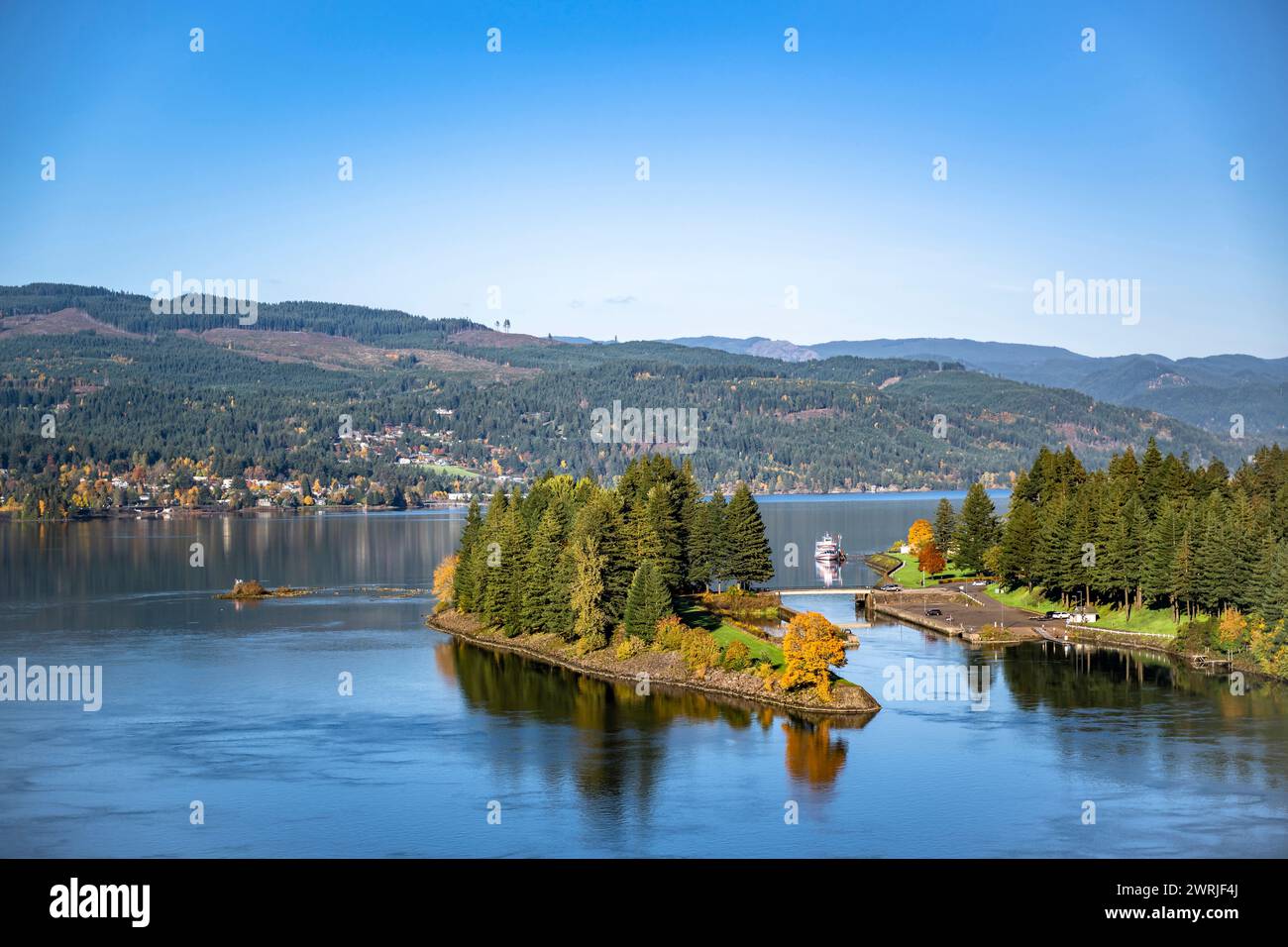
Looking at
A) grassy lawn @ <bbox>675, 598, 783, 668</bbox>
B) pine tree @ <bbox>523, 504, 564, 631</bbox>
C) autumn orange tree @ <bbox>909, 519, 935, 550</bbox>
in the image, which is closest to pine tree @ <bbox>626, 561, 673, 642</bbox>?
grassy lawn @ <bbox>675, 598, 783, 668</bbox>

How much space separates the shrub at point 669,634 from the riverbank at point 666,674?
54 cm

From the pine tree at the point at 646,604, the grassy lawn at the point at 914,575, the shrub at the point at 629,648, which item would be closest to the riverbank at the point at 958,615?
the grassy lawn at the point at 914,575

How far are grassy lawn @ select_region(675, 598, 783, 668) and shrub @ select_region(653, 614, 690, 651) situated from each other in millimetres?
3274

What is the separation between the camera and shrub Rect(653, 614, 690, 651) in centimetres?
9216

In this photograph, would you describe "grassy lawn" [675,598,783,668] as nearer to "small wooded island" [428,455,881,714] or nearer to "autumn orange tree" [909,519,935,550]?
"small wooded island" [428,455,881,714]

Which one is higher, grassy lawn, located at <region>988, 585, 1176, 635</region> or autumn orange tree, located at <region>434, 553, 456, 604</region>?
autumn orange tree, located at <region>434, 553, 456, 604</region>

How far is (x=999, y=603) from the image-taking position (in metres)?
124

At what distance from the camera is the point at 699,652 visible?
89500 millimetres

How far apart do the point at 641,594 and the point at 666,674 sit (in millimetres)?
6640

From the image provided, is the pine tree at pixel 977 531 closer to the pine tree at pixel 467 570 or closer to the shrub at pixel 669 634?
the pine tree at pixel 467 570

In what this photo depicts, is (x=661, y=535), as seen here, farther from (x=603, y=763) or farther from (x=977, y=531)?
(x=977, y=531)
